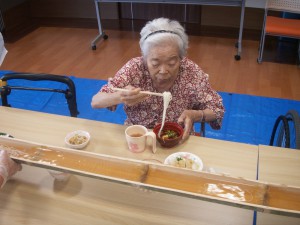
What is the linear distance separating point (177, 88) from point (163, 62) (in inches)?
8.7

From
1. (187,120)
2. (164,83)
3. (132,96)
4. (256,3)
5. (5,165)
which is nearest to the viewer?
(5,165)

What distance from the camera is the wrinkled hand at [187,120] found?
1.46 metres

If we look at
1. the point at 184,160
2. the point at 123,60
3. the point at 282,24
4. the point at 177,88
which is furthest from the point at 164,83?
the point at 282,24

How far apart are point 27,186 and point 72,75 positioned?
2.81 m

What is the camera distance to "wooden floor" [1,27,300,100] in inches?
140

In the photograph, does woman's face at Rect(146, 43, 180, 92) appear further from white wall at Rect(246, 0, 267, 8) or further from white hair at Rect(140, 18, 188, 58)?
white wall at Rect(246, 0, 267, 8)

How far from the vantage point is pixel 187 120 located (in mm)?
1521

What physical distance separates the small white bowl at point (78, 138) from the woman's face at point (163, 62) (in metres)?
0.49

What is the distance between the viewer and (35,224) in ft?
3.63

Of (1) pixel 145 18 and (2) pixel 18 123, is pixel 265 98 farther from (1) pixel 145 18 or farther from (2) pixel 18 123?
(1) pixel 145 18

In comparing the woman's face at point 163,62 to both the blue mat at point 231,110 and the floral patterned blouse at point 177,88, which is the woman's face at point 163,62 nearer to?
the floral patterned blouse at point 177,88

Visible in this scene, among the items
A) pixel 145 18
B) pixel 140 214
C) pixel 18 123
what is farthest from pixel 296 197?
pixel 145 18

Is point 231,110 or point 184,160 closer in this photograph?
point 184,160

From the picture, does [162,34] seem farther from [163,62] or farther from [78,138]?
[78,138]
